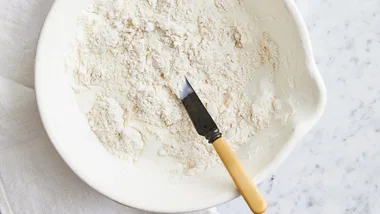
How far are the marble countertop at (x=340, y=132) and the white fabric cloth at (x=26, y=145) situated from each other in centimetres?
20

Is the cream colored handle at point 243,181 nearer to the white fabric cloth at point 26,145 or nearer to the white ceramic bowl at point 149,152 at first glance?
the white ceramic bowl at point 149,152

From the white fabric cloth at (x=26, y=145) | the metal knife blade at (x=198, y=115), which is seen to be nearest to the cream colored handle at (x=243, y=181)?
the metal knife blade at (x=198, y=115)

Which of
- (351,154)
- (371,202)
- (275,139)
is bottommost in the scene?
(371,202)

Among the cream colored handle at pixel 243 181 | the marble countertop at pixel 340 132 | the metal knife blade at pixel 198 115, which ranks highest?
the metal knife blade at pixel 198 115

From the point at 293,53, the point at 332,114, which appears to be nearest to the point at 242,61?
the point at 293,53

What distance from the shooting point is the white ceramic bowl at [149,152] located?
2.29 feet

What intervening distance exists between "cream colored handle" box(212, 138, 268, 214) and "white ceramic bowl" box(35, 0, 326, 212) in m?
0.03

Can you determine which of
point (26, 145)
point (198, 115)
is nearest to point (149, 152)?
point (198, 115)

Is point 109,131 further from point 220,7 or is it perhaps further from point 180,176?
point 220,7

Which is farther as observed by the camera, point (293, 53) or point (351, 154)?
point (351, 154)

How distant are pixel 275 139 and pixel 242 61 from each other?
0.55 feet

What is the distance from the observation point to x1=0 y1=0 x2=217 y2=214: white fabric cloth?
78 centimetres

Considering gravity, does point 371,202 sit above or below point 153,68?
below

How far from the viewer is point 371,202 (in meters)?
0.88
